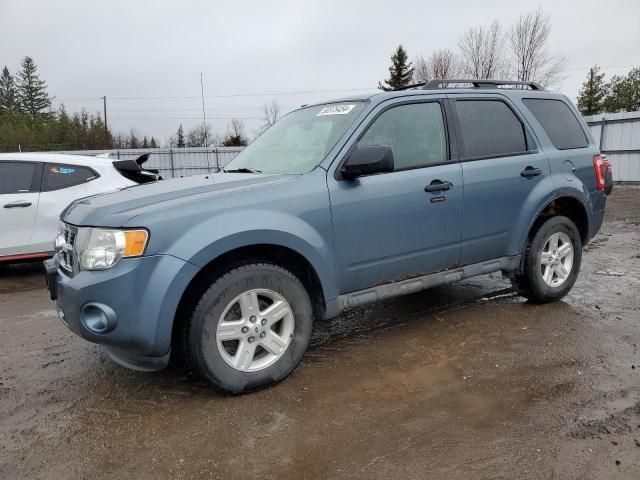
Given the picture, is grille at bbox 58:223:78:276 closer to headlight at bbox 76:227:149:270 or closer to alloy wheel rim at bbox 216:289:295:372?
headlight at bbox 76:227:149:270

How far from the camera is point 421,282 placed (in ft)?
12.9

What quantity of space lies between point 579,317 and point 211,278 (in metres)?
3.30

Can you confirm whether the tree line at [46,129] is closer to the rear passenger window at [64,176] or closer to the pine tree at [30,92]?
the pine tree at [30,92]

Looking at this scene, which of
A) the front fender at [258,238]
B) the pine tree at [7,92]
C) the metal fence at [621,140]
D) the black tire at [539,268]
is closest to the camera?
the front fender at [258,238]

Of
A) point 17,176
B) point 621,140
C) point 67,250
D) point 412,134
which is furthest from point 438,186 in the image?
point 621,140

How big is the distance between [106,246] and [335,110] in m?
2.02

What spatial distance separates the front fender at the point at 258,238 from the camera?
2.90 m

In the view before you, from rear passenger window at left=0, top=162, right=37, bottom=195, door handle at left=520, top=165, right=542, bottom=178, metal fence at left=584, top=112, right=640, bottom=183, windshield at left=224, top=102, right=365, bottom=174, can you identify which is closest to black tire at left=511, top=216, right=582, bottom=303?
door handle at left=520, top=165, right=542, bottom=178

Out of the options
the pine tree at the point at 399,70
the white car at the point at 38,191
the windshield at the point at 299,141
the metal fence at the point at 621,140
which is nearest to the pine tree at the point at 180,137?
the pine tree at the point at 399,70

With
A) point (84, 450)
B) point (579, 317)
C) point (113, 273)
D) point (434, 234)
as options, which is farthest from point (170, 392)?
point (579, 317)

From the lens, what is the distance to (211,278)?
3057 millimetres

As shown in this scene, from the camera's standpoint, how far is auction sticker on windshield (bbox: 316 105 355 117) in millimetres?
3873

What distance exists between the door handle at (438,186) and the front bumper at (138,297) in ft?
6.07

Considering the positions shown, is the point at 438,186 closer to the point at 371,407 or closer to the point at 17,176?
the point at 371,407
